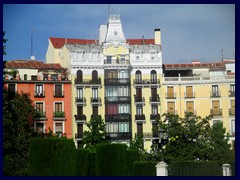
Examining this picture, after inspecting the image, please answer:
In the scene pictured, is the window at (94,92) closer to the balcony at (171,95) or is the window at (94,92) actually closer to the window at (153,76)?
the window at (153,76)

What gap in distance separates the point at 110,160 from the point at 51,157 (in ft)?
6.59

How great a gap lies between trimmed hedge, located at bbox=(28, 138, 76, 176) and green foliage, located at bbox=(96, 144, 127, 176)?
0.89 metres

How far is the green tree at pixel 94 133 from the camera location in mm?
22734

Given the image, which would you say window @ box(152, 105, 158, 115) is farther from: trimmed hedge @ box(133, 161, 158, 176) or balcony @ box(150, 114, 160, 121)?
trimmed hedge @ box(133, 161, 158, 176)

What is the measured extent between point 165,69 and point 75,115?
4.09 meters

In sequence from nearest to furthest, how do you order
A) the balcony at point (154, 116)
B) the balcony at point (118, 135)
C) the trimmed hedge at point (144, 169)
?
the trimmed hedge at point (144, 169)
the balcony at point (118, 135)
the balcony at point (154, 116)

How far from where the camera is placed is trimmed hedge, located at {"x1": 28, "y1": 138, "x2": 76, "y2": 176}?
62.0ft

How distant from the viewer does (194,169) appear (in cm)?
1944

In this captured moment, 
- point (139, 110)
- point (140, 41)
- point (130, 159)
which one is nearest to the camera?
point (130, 159)

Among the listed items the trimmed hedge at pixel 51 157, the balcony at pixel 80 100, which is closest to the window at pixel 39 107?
the balcony at pixel 80 100

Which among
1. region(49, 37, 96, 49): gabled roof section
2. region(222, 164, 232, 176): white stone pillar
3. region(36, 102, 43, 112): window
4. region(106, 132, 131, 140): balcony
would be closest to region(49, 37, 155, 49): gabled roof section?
region(49, 37, 96, 49): gabled roof section

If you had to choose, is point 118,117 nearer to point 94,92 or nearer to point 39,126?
point 94,92

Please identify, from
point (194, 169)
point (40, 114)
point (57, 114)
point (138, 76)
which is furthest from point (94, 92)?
point (194, 169)

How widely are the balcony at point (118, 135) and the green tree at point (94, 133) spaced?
0.26m
